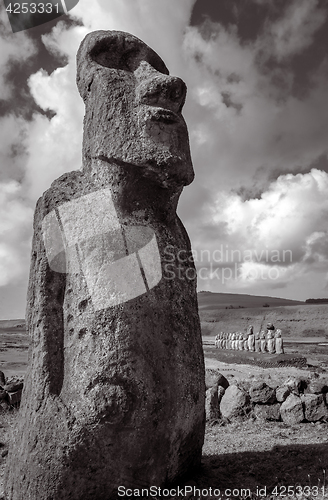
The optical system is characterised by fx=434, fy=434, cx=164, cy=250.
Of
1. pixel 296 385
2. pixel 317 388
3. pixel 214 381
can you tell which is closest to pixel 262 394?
pixel 296 385

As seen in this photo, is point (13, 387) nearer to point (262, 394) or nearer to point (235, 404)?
point (235, 404)

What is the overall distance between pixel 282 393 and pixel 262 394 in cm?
33

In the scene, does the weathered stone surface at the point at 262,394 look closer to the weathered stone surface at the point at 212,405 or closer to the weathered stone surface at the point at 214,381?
the weathered stone surface at the point at 212,405

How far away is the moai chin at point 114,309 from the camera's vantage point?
119 inches

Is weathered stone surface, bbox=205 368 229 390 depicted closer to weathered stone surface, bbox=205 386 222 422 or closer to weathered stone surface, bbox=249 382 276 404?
weathered stone surface, bbox=205 386 222 422

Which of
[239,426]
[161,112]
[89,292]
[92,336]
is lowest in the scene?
[239,426]

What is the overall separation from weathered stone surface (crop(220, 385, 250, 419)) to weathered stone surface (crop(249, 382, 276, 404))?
4.4 inches

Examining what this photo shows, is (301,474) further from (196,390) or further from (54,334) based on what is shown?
(54,334)

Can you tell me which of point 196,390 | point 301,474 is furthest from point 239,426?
point 196,390

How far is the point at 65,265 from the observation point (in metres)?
3.49

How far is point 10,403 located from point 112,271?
604 cm

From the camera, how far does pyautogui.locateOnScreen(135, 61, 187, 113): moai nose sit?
146 inches

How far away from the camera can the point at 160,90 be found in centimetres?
373

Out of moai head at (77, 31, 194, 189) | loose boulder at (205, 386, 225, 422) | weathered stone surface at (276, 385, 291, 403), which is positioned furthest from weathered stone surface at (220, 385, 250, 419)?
moai head at (77, 31, 194, 189)
